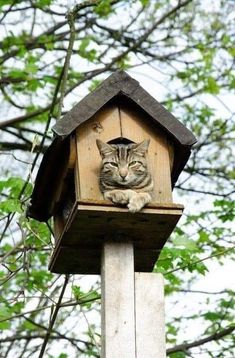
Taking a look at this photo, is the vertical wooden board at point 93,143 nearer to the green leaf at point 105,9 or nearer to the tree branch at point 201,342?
the tree branch at point 201,342

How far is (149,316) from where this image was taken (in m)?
3.43

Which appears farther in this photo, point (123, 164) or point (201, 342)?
point (201, 342)

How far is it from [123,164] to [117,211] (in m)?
0.26

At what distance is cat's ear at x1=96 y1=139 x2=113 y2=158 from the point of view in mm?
3678

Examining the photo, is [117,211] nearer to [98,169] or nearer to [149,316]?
[98,169]

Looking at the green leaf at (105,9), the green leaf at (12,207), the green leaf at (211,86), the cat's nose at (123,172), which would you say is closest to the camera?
the cat's nose at (123,172)

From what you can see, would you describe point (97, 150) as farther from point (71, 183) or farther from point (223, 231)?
point (223, 231)

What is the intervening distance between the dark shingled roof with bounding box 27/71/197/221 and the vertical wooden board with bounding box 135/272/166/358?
0.64 meters

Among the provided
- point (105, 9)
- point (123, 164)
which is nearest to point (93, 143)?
point (123, 164)

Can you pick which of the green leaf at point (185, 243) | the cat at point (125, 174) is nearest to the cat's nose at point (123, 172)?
the cat at point (125, 174)

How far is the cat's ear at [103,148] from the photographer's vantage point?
3.68m

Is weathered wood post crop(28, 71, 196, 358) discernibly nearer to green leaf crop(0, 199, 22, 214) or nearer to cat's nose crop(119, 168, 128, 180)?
cat's nose crop(119, 168, 128, 180)

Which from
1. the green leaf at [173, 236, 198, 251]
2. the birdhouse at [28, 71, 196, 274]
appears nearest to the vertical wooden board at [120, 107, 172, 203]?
the birdhouse at [28, 71, 196, 274]

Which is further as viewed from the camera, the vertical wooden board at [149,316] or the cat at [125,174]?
the cat at [125,174]
